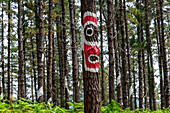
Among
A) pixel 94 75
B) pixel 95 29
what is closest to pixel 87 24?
pixel 95 29

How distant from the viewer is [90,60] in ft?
15.6

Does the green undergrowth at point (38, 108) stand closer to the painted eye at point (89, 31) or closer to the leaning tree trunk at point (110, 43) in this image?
the painted eye at point (89, 31)

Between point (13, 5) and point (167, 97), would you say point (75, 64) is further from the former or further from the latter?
point (13, 5)

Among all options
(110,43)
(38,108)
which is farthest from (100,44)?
(38,108)

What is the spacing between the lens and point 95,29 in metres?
4.95

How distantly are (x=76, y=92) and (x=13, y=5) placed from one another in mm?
13256

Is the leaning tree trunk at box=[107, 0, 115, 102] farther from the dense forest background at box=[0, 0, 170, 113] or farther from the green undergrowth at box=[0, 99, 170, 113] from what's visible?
the green undergrowth at box=[0, 99, 170, 113]

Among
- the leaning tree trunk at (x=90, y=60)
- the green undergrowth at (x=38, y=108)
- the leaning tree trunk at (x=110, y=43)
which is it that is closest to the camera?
the leaning tree trunk at (x=90, y=60)

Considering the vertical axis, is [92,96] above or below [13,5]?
below

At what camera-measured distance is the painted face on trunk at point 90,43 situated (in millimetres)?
4762

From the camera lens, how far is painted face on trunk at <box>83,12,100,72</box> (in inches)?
187

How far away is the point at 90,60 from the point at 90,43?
41 cm

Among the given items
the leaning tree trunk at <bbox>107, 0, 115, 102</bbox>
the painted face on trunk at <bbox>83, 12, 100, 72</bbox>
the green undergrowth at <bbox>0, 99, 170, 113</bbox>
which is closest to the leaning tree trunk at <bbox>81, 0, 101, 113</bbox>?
the painted face on trunk at <bbox>83, 12, 100, 72</bbox>

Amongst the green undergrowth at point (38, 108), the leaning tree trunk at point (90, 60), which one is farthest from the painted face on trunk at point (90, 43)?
the green undergrowth at point (38, 108)
